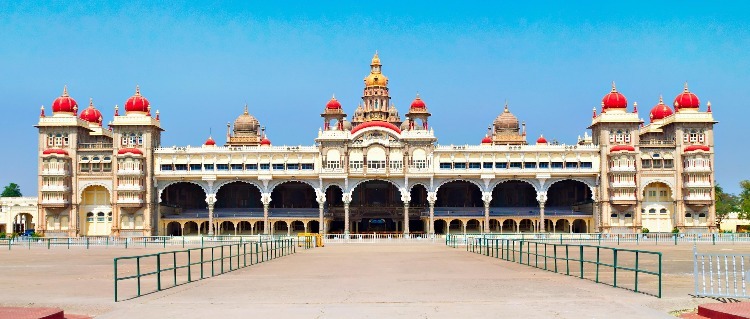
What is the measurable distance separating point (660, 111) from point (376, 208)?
33680mm

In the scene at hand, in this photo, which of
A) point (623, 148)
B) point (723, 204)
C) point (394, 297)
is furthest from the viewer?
point (723, 204)

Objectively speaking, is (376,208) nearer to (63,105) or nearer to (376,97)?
(376,97)

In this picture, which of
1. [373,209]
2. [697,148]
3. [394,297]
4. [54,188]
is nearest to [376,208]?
[373,209]

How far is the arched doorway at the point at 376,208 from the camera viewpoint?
89750mm

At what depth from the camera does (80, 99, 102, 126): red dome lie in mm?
97562

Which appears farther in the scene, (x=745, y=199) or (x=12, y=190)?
(x=12, y=190)

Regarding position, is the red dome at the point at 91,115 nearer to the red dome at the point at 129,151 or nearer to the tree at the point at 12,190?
the red dome at the point at 129,151

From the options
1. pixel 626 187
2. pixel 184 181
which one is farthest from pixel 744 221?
pixel 184 181

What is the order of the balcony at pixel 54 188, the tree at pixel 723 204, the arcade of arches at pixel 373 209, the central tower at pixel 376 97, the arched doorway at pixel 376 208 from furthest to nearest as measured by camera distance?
1. the tree at pixel 723 204
2. the central tower at pixel 376 97
3. the arched doorway at pixel 376 208
4. the arcade of arches at pixel 373 209
5. the balcony at pixel 54 188

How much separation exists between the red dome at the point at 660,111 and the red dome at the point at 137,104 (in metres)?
54.9

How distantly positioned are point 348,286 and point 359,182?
62.4m

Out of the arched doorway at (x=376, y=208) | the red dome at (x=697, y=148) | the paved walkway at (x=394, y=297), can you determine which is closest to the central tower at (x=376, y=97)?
the arched doorway at (x=376, y=208)

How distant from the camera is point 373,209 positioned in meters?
89.9

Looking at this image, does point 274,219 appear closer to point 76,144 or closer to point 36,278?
point 76,144
